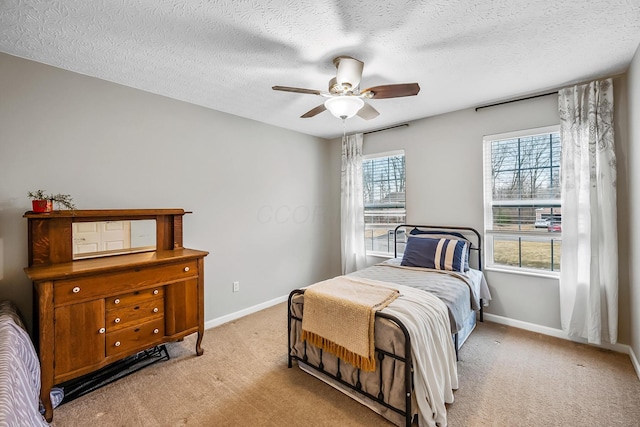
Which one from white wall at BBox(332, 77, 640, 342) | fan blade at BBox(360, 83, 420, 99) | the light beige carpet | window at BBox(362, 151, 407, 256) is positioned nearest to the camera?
the light beige carpet

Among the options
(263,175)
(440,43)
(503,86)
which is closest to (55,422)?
(263,175)

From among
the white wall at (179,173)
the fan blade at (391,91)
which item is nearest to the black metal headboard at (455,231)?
the white wall at (179,173)

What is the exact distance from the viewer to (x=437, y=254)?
3.05m

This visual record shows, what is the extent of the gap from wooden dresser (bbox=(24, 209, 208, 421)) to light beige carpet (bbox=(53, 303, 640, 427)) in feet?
0.86

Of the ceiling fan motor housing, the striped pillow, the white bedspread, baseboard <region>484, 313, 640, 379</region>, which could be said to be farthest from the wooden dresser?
baseboard <region>484, 313, 640, 379</region>

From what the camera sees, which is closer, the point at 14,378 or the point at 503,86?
the point at 14,378

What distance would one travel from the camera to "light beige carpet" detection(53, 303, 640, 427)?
5.88 ft

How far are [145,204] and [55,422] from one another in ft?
5.71

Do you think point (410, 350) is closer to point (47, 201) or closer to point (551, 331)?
point (551, 331)

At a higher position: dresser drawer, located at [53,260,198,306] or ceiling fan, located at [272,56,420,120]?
ceiling fan, located at [272,56,420,120]

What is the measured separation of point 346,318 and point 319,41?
1961 millimetres

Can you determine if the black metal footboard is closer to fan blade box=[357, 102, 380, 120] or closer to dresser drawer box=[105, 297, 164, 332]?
dresser drawer box=[105, 297, 164, 332]

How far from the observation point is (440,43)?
1979 mm

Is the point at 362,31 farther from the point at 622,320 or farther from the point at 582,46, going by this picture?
the point at 622,320
